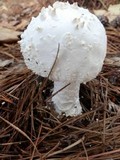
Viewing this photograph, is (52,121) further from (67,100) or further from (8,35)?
(8,35)

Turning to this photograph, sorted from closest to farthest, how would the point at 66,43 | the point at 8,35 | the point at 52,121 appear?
1. the point at 66,43
2. the point at 52,121
3. the point at 8,35

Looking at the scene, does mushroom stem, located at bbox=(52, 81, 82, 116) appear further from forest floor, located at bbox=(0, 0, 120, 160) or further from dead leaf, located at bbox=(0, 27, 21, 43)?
dead leaf, located at bbox=(0, 27, 21, 43)

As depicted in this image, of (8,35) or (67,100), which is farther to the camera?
(8,35)

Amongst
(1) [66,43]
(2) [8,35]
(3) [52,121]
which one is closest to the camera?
(1) [66,43]

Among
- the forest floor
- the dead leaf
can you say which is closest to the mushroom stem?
the forest floor

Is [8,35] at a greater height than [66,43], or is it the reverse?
[66,43]

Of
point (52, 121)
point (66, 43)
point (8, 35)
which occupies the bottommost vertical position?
point (52, 121)

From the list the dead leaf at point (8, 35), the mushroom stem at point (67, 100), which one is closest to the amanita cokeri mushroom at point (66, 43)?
the mushroom stem at point (67, 100)

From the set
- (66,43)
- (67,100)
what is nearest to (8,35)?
(67,100)
